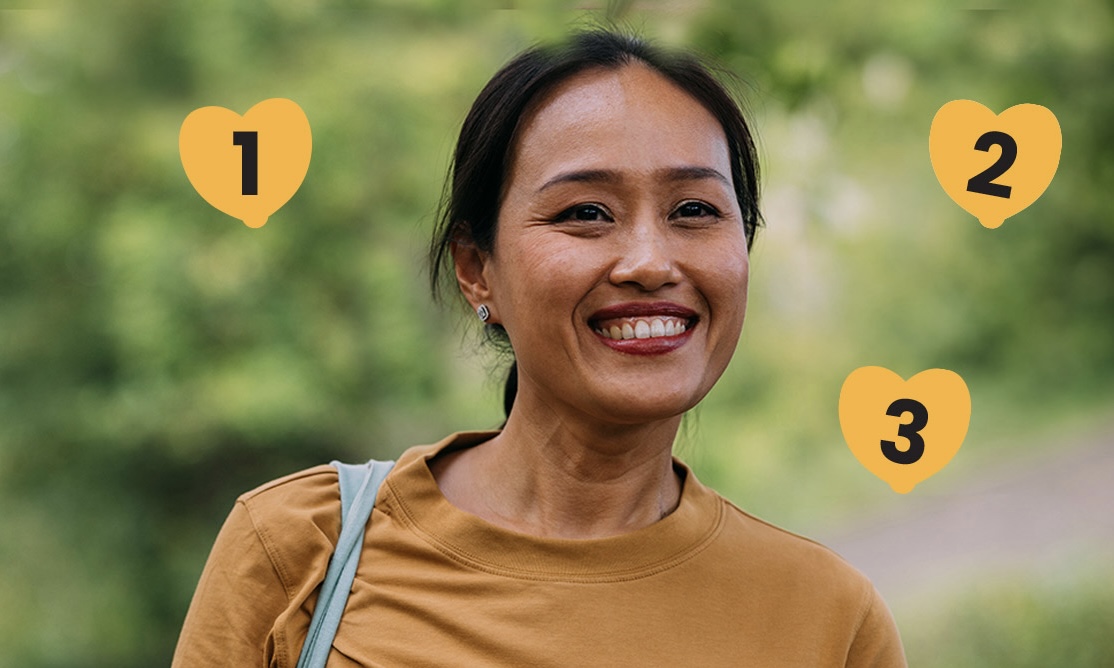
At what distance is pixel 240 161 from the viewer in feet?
8.32

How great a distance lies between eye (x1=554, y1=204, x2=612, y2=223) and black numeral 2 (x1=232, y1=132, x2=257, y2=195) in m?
1.06

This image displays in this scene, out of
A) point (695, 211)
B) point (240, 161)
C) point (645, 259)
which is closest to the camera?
point (645, 259)

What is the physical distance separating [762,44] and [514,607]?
84.3 inches

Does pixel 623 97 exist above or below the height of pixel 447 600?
above

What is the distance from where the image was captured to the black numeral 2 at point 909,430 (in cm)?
262

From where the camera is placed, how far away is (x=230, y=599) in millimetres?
1685

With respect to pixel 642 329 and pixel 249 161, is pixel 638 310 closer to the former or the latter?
pixel 642 329

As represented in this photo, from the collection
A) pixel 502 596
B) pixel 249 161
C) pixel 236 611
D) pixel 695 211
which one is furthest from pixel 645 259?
pixel 249 161

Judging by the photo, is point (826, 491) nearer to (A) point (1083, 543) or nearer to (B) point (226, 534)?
(A) point (1083, 543)

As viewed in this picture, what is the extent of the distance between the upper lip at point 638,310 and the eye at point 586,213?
123mm

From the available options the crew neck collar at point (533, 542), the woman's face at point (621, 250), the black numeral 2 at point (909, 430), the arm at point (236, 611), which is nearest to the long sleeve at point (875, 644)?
the crew neck collar at point (533, 542)

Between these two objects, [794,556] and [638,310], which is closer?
[638,310]

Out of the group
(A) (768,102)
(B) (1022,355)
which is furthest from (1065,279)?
(A) (768,102)

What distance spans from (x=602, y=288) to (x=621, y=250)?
0.05 metres
